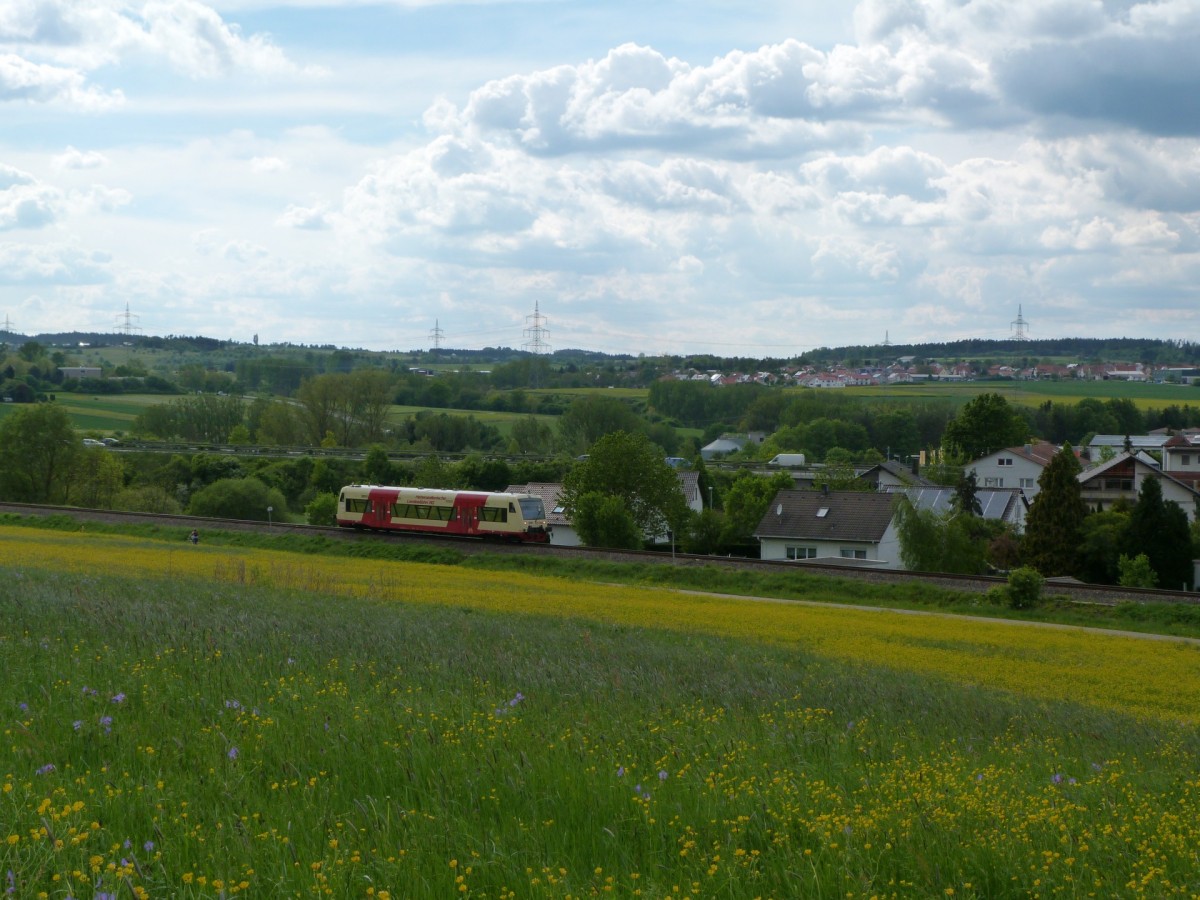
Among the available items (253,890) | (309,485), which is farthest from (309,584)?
(309,485)

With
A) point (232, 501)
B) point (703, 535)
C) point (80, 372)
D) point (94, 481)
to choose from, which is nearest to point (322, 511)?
point (232, 501)

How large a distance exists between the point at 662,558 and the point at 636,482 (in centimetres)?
1585

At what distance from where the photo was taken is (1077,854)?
5418 mm

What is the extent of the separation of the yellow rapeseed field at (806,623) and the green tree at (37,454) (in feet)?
98.4

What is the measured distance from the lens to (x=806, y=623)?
2527 cm

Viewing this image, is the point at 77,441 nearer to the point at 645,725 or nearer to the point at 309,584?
the point at 309,584

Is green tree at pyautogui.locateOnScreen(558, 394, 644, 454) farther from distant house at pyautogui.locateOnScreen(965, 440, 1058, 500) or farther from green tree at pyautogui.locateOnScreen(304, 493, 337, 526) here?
green tree at pyautogui.locateOnScreen(304, 493, 337, 526)

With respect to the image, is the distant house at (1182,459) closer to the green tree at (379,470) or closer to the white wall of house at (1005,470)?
the white wall of house at (1005,470)

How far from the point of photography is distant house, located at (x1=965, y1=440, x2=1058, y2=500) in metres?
87.3

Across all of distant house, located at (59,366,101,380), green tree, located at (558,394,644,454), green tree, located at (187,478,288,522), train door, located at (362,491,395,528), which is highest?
distant house, located at (59,366,101,380)

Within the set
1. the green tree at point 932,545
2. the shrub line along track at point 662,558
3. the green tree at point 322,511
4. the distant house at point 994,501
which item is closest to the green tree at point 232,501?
the green tree at point 322,511

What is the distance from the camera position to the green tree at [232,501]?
203ft

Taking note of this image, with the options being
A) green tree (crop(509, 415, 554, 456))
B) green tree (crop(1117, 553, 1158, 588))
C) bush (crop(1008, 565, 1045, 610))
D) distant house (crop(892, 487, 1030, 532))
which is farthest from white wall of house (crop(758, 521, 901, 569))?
green tree (crop(509, 415, 554, 456))

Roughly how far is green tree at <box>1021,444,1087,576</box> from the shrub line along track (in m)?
14.9
